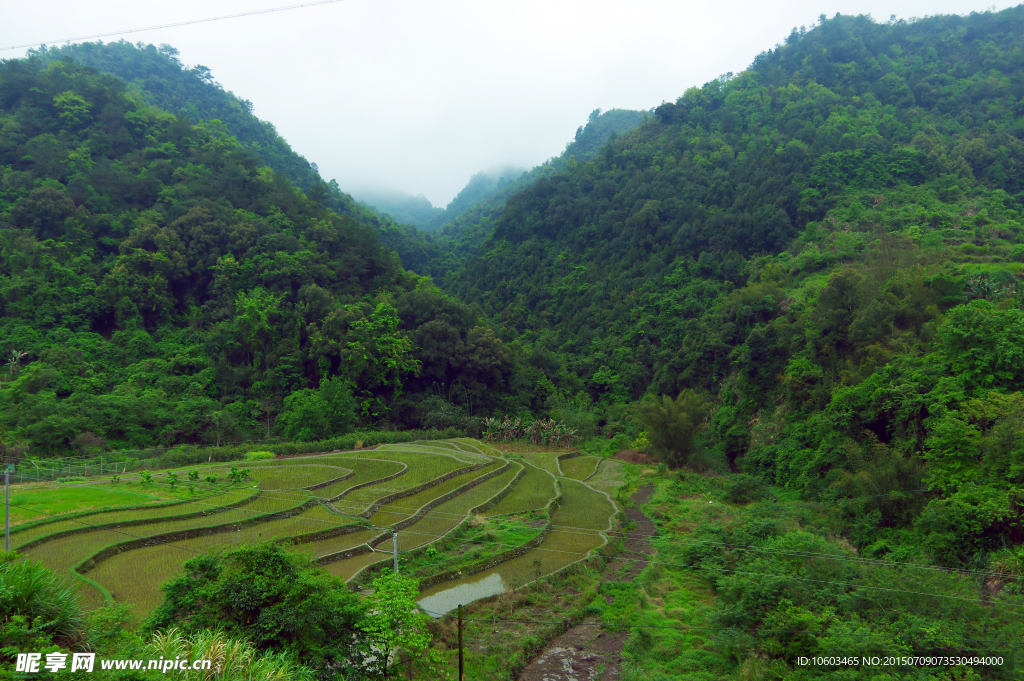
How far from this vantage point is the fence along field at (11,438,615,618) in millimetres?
14140

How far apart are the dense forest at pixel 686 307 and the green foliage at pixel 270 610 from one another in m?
8.55

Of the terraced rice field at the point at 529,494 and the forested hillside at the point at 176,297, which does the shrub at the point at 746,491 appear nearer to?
the terraced rice field at the point at 529,494

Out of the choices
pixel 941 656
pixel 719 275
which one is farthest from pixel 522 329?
pixel 941 656

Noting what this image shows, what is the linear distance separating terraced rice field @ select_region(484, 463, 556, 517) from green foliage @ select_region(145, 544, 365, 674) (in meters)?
12.8

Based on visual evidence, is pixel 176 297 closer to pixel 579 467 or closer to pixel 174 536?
pixel 174 536

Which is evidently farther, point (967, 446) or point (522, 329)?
point (522, 329)

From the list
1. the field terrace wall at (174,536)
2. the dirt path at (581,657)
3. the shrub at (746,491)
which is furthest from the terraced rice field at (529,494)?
the shrub at (746,491)

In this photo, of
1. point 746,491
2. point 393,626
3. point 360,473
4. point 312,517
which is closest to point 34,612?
point 393,626

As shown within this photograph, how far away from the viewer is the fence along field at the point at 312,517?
46.4 feet

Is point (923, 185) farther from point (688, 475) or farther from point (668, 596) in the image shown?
point (668, 596)

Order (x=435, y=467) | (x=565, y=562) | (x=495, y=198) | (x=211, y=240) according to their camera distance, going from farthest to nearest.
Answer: (x=495, y=198) → (x=211, y=240) → (x=435, y=467) → (x=565, y=562)

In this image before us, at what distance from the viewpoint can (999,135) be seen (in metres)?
44.4

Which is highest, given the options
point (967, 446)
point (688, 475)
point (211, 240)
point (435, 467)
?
point (211, 240)

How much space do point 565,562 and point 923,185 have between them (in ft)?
150
